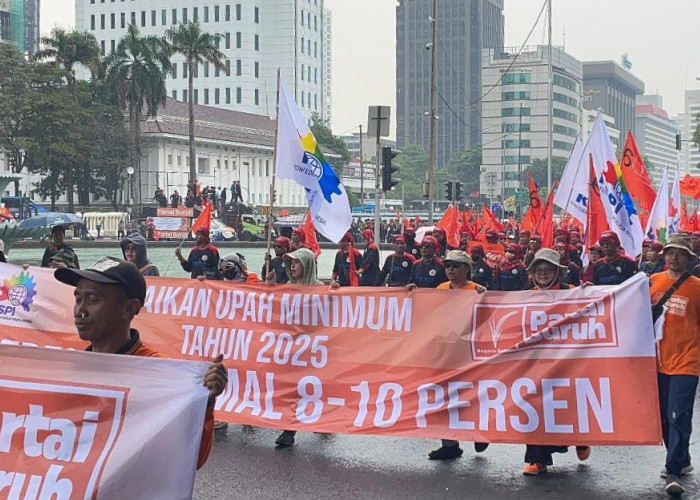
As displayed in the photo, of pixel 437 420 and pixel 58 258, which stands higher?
pixel 58 258

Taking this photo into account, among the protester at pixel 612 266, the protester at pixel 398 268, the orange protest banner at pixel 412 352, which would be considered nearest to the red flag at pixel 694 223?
the protester at pixel 398 268

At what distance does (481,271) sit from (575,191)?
361 cm

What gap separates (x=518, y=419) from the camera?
705 centimetres

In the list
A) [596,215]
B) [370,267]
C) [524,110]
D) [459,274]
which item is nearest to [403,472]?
[459,274]

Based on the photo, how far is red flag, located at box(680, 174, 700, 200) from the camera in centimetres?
2614

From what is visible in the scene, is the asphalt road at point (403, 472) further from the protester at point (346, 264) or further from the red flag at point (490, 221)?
the red flag at point (490, 221)

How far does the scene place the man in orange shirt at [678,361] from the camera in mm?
6812

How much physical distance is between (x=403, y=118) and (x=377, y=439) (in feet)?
625

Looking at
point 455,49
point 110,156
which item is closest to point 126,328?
point 110,156

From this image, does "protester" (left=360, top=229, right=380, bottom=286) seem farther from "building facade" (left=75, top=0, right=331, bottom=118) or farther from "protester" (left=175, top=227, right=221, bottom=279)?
"building facade" (left=75, top=0, right=331, bottom=118)

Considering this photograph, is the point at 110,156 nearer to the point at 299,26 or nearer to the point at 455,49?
the point at 299,26

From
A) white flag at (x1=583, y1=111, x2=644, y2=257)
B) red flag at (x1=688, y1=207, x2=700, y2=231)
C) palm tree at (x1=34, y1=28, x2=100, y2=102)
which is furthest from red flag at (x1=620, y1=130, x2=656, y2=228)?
palm tree at (x1=34, y1=28, x2=100, y2=102)

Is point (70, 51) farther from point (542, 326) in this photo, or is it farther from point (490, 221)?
point (542, 326)

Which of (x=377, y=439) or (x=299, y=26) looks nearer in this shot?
(x=377, y=439)
